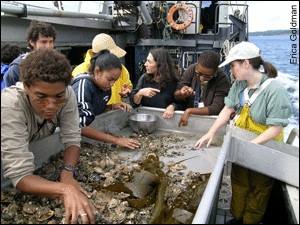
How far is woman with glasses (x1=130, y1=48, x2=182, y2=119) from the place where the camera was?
2992mm

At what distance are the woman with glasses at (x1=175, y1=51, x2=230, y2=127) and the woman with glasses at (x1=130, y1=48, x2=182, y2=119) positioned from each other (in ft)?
0.37

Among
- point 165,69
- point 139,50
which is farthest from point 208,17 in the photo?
point 165,69

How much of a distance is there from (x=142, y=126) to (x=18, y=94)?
149cm

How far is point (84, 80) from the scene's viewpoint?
2.05 metres

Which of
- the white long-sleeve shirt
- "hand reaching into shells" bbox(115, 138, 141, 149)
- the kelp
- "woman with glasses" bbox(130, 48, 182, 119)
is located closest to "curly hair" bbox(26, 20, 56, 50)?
"woman with glasses" bbox(130, 48, 182, 119)

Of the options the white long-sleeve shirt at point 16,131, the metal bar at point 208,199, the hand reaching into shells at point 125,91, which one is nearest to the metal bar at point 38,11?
the hand reaching into shells at point 125,91

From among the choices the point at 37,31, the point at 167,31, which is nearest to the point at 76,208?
the point at 37,31

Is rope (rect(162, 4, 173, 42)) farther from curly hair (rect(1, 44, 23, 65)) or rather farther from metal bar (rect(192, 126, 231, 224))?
metal bar (rect(192, 126, 231, 224))

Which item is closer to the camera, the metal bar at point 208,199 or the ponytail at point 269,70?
the metal bar at point 208,199

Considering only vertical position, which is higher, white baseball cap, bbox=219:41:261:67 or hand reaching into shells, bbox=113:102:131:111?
white baseball cap, bbox=219:41:261:67

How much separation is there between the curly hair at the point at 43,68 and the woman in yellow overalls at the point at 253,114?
1.26m

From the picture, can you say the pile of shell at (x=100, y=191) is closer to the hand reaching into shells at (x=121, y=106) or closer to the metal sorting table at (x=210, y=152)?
the metal sorting table at (x=210, y=152)

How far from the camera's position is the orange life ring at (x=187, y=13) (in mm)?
7443

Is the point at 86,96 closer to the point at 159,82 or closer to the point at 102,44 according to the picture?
the point at 102,44
